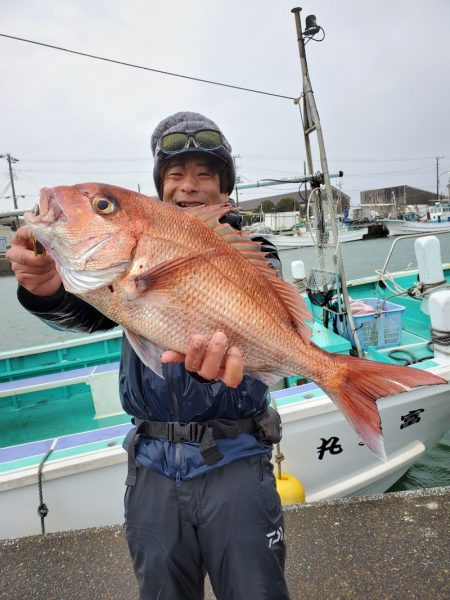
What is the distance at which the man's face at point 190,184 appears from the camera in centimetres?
215

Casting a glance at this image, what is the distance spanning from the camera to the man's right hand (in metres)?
1.59

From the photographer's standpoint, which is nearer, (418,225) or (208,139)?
(208,139)

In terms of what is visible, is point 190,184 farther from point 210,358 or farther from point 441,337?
point 441,337

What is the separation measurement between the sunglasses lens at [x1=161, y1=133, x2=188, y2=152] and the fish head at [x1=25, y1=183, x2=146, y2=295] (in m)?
0.87

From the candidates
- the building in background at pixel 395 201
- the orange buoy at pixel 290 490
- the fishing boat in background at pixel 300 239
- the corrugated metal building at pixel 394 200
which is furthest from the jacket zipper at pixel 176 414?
the corrugated metal building at pixel 394 200

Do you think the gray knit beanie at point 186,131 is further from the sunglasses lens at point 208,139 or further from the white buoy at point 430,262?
the white buoy at point 430,262

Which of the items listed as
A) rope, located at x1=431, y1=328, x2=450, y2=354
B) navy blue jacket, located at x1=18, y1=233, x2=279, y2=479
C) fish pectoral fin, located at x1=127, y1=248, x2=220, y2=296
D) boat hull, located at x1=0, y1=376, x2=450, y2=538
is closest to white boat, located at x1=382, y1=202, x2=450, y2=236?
rope, located at x1=431, y1=328, x2=450, y2=354

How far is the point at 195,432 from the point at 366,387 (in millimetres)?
776

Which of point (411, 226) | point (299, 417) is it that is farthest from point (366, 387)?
point (411, 226)

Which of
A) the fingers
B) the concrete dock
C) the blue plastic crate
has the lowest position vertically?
the concrete dock

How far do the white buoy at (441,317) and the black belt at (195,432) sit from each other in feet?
10.4

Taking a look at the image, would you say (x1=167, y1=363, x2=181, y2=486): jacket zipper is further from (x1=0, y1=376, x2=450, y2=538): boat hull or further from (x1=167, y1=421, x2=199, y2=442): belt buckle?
(x1=0, y1=376, x2=450, y2=538): boat hull

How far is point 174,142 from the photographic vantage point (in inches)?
86.8

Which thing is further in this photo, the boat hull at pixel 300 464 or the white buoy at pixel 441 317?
the white buoy at pixel 441 317
